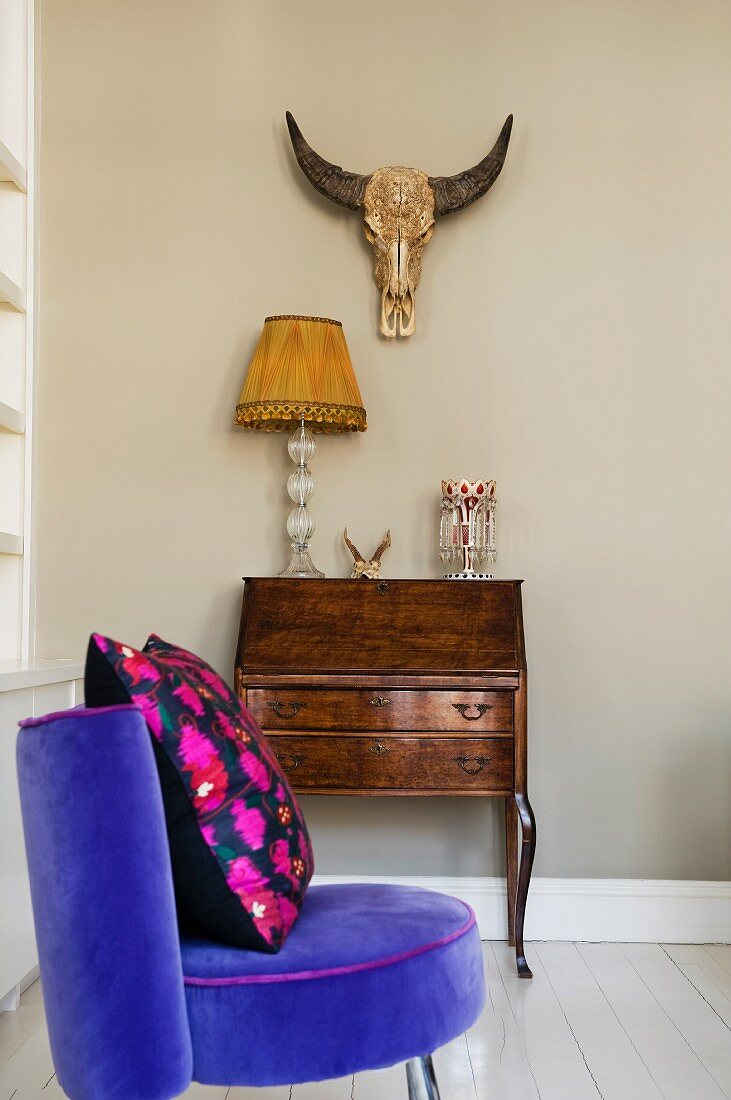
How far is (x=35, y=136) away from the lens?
3.21 meters

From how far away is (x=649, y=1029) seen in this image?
239 cm

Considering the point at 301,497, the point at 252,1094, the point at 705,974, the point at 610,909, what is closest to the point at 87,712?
the point at 252,1094

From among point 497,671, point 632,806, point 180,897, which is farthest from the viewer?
point 632,806

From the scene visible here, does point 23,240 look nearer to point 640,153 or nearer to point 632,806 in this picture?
point 640,153

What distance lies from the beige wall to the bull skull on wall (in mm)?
84

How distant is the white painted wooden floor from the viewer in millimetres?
2092

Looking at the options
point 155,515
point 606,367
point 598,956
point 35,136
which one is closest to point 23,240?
point 35,136

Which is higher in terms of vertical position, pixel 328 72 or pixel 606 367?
pixel 328 72

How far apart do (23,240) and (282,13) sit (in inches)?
40.5

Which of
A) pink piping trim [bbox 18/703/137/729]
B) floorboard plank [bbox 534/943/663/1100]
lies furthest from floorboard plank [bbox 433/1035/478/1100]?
pink piping trim [bbox 18/703/137/729]

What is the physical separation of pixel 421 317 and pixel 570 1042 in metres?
1.99

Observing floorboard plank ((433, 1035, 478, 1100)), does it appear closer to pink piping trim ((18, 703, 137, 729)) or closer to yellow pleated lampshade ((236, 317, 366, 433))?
pink piping trim ((18, 703, 137, 729))

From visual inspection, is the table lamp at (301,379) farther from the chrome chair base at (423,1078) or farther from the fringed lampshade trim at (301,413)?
the chrome chair base at (423,1078)

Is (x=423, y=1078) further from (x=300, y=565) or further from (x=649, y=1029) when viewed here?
(x=300, y=565)
